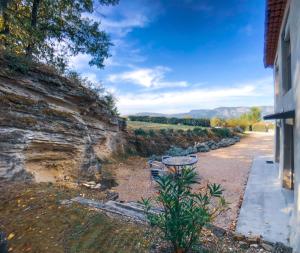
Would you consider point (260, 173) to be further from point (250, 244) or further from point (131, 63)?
point (131, 63)

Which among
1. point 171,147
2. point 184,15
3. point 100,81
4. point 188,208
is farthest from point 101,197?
point 184,15

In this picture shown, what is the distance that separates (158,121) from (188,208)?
25944 mm

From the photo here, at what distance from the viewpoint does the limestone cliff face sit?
6.16 meters

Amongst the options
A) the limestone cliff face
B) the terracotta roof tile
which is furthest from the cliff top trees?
the terracotta roof tile

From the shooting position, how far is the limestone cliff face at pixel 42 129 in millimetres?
6164

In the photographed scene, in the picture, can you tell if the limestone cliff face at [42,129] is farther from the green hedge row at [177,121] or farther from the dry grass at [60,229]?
the green hedge row at [177,121]

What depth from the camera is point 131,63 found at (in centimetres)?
2048

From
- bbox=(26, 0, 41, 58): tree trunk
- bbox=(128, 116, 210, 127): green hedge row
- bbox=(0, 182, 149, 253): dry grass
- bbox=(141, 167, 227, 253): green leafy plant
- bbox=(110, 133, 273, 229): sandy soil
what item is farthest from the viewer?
bbox=(128, 116, 210, 127): green hedge row

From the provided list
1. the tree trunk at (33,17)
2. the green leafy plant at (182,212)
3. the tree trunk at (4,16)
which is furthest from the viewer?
the tree trunk at (33,17)

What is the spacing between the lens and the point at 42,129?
23.7 feet

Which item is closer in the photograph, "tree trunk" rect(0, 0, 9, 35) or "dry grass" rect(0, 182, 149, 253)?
"dry grass" rect(0, 182, 149, 253)

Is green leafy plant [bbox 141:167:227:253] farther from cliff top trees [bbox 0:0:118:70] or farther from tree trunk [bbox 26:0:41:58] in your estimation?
tree trunk [bbox 26:0:41:58]

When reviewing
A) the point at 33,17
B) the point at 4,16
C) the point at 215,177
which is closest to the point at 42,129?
the point at 4,16

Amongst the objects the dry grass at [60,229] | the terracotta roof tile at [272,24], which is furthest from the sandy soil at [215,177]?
the terracotta roof tile at [272,24]
